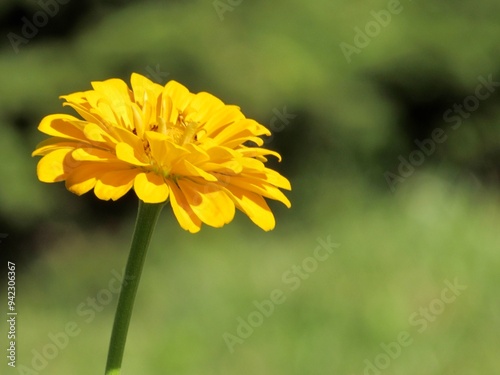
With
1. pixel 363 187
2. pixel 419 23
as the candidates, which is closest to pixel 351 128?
pixel 363 187

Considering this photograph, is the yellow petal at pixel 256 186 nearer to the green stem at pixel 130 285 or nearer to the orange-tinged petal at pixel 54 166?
the green stem at pixel 130 285

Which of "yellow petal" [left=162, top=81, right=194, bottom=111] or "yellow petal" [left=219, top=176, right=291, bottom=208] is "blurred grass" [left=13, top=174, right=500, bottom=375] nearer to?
"yellow petal" [left=162, top=81, right=194, bottom=111]

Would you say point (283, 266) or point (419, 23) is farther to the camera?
point (419, 23)

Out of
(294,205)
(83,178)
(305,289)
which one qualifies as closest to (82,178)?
(83,178)

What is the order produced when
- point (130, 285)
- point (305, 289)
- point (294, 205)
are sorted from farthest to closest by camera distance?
point (294, 205)
point (305, 289)
point (130, 285)

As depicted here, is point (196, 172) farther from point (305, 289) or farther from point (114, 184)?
point (305, 289)

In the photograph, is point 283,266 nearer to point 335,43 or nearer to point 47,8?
point 335,43

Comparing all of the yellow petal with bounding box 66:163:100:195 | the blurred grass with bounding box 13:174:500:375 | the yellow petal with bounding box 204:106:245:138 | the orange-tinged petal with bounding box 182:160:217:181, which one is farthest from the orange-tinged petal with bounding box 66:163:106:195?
the blurred grass with bounding box 13:174:500:375
